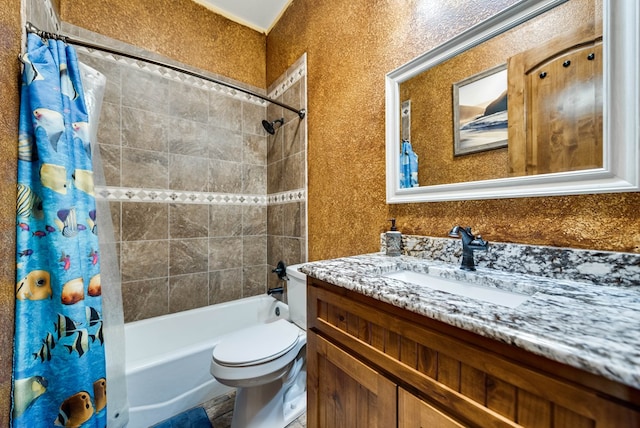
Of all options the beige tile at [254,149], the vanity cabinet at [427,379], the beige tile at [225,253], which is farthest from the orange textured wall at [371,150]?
the beige tile at [225,253]

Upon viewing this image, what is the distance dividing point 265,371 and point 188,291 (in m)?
1.08

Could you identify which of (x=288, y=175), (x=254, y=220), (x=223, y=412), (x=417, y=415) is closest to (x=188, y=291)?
(x=254, y=220)

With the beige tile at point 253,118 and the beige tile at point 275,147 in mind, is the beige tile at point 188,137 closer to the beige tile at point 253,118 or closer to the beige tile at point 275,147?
the beige tile at point 253,118

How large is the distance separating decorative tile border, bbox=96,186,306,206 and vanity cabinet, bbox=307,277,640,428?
116 cm

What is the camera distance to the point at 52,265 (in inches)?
35.2

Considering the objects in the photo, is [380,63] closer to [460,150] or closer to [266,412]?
[460,150]

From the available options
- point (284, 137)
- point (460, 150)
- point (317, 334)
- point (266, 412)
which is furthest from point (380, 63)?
point (266, 412)

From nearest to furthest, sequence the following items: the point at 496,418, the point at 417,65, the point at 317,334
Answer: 1. the point at 496,418
2. the point at 317,334
3. the point at 417,65

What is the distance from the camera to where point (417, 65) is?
1088 mm

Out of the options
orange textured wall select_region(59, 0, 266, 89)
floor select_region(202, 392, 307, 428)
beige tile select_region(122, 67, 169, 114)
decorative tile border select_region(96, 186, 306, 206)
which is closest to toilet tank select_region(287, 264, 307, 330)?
floor select_region(202, 392, 307, 428)

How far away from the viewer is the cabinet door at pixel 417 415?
53cm

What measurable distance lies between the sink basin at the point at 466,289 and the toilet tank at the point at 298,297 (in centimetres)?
69

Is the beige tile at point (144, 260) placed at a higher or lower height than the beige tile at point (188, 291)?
higher

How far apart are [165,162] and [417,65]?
1.75 meters
